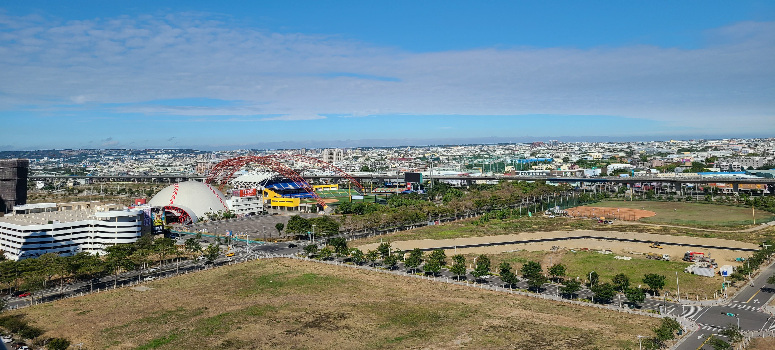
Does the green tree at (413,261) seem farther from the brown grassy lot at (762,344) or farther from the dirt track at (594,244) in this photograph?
the brown grassy lot at (762,344)

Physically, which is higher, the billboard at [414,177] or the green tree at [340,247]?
the billboard at [414,177]

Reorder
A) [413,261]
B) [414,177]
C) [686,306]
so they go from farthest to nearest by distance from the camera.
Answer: [414,177] → [413,261] → [686,306]

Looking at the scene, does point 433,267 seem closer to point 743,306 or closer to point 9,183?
point 743,306

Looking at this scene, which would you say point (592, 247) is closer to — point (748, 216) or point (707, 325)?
point (707, 325)

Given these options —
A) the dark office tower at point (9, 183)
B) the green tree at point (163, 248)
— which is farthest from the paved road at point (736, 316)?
the dark office tower at point (9, 183)

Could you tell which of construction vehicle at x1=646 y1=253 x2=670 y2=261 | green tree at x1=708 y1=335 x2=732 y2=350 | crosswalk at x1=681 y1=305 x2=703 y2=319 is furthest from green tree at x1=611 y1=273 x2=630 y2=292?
construction vehicle at x1=646 y1=253 x2=670 y2=261

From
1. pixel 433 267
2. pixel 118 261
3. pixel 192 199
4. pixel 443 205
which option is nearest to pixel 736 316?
pixel 433 267
